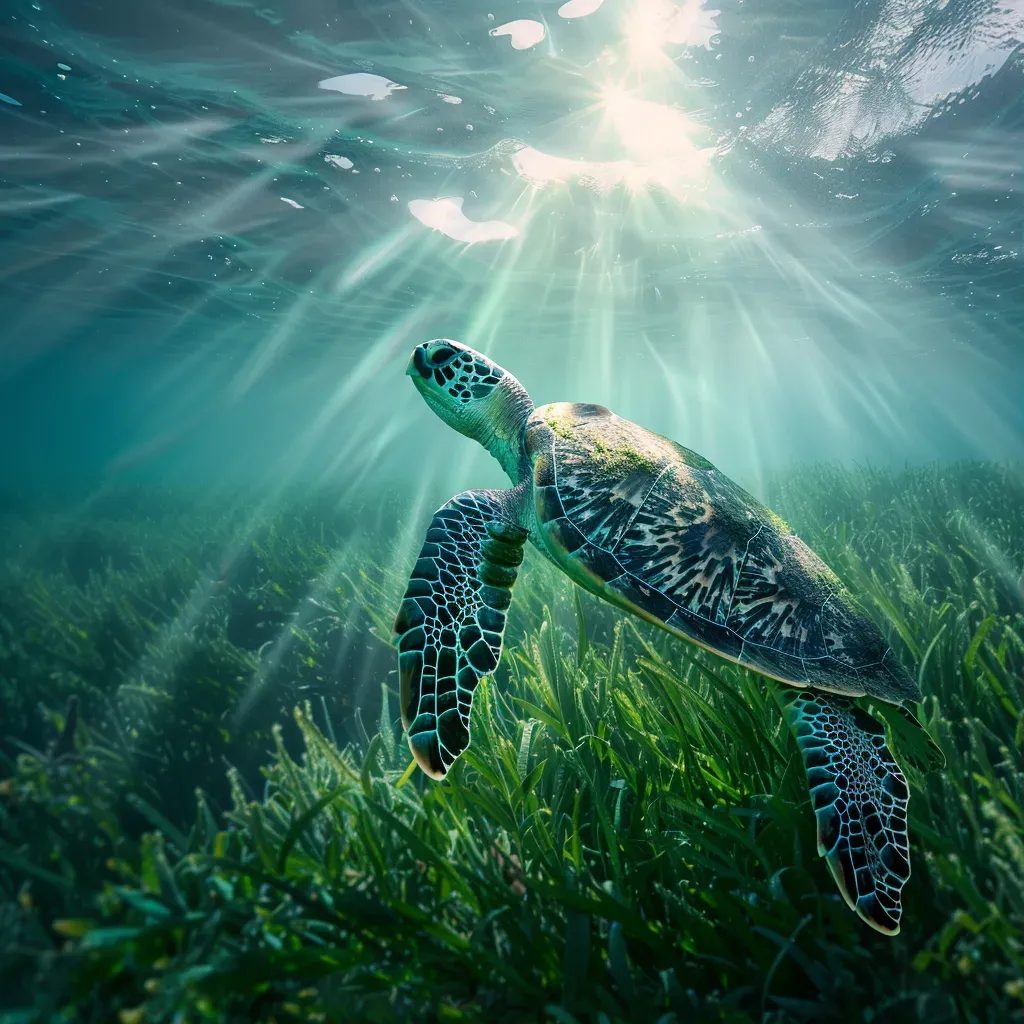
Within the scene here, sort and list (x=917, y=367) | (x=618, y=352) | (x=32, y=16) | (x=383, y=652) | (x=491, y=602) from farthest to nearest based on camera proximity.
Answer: (x=917, y=367)
(x=618, y=352)
(x=32, y=16)
(x=383, y=652)
(x=491, y=602)

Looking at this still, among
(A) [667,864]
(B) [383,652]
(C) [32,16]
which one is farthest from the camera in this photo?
(C) [32,16]

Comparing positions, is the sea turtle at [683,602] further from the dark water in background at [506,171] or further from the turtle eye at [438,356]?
the dark water in background at [506,171]

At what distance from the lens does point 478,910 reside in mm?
1508

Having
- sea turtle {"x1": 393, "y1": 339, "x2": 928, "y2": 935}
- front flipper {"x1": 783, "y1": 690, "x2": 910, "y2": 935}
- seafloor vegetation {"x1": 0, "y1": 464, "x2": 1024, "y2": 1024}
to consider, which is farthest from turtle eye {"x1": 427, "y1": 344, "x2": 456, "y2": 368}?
front flipper {"x1": 783, "y1": 690, "x2": 910, "y2": 935}

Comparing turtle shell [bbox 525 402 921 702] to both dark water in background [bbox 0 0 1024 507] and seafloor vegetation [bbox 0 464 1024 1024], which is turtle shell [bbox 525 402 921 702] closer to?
seafloor vegetation [bbox 0 464 1024 1024]

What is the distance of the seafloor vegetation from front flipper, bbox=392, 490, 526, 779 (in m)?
0.23

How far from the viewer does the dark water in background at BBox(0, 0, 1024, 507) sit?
6.70m

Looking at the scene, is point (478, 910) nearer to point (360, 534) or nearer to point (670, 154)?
point (360, 534)

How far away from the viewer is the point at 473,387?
10.8 ft

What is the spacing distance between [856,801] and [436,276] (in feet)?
55.4

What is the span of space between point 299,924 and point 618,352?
30711 mm

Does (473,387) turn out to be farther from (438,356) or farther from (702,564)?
(702,564)

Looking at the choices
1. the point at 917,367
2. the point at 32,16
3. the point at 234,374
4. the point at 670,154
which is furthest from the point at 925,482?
the point at 234,374

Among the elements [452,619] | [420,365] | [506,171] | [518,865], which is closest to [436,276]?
[506,171]
